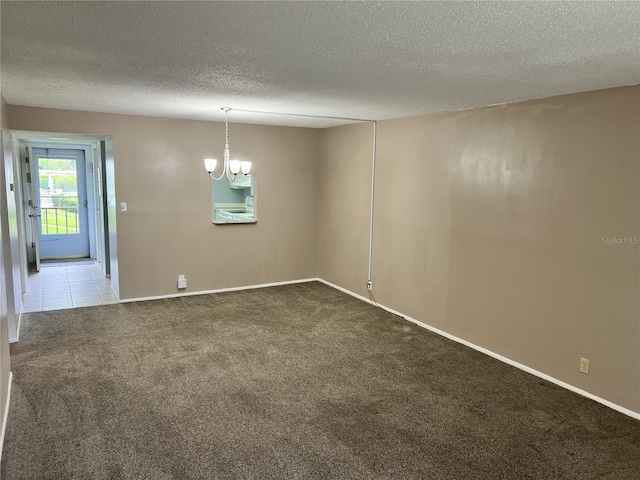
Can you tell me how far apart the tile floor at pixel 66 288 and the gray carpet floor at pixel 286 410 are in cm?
74

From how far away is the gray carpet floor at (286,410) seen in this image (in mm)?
2484

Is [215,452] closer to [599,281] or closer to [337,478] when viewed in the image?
[337,478]

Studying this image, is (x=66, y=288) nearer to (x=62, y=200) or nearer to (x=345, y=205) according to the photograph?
(x=62, y=200)

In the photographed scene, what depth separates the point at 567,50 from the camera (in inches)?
88.4

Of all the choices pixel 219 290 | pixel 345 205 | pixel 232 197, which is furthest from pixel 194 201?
pixel 232 197

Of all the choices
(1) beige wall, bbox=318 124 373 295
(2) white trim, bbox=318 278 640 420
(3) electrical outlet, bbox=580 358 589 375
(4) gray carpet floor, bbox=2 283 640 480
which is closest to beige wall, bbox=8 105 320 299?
(1) beige wall, bbox=318 124 373 295

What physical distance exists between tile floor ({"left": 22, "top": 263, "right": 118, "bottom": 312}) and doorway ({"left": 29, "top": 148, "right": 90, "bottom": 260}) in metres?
0.65

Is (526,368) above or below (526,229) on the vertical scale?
below

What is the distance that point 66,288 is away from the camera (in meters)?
6.16

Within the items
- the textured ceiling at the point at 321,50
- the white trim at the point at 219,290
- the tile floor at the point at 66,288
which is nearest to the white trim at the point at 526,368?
the white trim at the point at 219,290

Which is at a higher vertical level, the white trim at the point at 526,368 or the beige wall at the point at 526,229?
the beige wall at the point at 526,229

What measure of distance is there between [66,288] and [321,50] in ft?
17.9

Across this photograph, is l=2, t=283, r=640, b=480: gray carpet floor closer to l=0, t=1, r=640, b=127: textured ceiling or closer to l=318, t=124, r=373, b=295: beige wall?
l=318, t=124, r=373, b=295: beige wall

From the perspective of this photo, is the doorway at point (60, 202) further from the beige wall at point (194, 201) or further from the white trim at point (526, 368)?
the white trim at point (526, 368)
